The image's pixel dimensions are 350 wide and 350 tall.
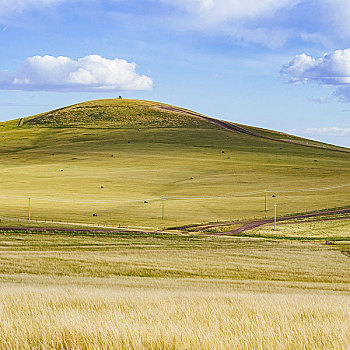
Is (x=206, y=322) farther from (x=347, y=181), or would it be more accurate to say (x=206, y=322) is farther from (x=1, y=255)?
(x=347, y=181)

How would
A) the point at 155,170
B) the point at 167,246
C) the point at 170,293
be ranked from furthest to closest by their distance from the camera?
1. the point at 155,170
2. the point at 167,246
3. the point at 170,293

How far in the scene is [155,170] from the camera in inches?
4464

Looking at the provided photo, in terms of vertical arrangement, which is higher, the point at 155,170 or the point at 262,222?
the point at 155,170

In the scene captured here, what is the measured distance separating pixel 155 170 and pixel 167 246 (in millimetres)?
69733

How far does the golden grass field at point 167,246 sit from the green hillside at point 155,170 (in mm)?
467

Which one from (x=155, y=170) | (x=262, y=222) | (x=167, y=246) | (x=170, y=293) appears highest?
(x=155, y=170)

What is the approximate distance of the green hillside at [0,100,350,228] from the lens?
75375mm

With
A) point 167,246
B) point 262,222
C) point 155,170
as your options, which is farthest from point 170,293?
point 155,170

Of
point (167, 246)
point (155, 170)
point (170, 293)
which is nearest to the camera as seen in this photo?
point (170, 293)

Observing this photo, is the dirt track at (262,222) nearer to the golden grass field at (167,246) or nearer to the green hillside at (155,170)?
the golden grass field at (167,246)

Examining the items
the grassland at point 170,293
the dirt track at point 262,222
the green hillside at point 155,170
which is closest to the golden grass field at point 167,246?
the grassland at point 170,293

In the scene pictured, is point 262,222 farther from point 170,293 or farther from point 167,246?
point 170,293

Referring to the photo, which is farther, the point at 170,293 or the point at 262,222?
the point at 262,222

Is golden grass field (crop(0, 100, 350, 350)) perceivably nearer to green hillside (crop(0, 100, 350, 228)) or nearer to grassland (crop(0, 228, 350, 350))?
grassland (crop(0, 228, 350, 350))
